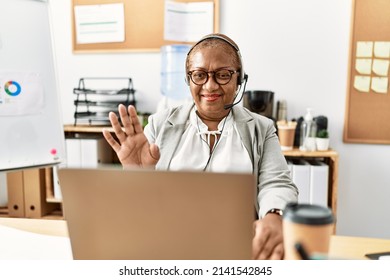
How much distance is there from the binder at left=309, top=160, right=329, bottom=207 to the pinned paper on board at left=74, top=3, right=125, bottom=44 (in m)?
1.49

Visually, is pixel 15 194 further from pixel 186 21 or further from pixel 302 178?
pixel 302 178

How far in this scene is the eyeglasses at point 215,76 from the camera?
46.8 inches

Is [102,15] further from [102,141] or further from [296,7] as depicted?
[296,7]

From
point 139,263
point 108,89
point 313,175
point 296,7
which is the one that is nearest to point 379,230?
point 313,175

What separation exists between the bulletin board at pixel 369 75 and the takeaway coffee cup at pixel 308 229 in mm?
1910

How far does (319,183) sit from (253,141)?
3.05 ft

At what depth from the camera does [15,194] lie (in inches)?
93.0

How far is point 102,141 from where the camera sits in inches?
89.6

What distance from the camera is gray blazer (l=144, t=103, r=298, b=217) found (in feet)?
3.51

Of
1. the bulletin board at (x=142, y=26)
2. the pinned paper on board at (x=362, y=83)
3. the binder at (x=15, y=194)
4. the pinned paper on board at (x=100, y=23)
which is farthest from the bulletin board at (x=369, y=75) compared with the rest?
the binder at (x=15, y=194)

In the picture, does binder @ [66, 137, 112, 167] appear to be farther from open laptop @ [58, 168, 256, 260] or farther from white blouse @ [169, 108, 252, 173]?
open laptop @ [58, 168, 256, 260]

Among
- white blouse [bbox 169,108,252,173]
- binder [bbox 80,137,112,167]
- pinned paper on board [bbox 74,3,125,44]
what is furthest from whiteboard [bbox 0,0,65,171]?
pinned paper on board [bbox 74,3,125,44]

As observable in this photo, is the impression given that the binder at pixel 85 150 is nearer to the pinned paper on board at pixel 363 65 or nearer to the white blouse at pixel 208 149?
the white blouse at pixel 208 149

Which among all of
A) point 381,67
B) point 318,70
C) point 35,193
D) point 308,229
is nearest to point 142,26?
point 318,70
